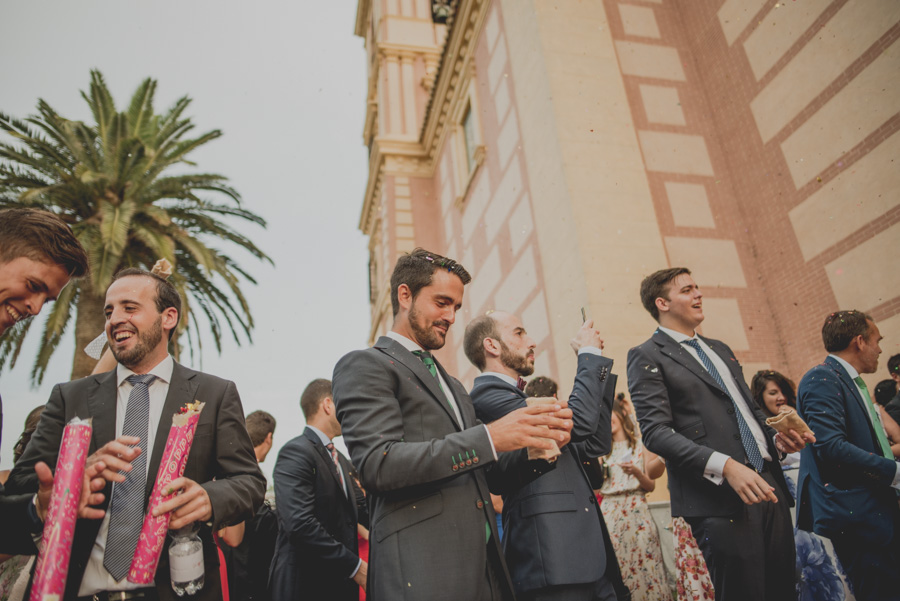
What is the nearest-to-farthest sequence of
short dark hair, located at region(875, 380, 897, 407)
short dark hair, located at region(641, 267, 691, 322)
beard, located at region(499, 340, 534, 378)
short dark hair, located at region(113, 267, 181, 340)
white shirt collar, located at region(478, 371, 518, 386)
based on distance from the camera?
short dark hair, located at region(113, 267, 181, 340), white shirt collar, located at region(478, 371, 518, 386), beard, located at region(499, 340, 534, 378), short dark hair, located at region(641, 267, 691, 322), short dark hair, located at region(875, 380, 897, 407)

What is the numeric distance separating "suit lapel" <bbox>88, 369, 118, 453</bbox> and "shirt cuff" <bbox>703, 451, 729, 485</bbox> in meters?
2.59

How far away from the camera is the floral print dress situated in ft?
14.6

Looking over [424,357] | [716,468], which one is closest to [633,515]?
[716,468]

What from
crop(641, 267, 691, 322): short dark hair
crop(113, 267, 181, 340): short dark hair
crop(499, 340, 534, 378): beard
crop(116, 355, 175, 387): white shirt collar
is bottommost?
crop(116, 355, 175, 387): white shirt collar

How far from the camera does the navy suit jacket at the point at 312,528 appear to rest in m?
3.23

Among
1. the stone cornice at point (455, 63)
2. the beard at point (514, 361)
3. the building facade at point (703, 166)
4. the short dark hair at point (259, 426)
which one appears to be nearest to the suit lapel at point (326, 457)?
the short dark hair at point (259, 426)

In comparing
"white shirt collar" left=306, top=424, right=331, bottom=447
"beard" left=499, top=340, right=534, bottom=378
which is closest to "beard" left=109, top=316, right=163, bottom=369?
"beard" left=499, top=340, right=534, bottom=378

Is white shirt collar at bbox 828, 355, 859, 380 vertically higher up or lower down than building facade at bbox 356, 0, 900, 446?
lower down

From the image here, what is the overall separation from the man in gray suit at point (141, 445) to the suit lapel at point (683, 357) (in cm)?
227

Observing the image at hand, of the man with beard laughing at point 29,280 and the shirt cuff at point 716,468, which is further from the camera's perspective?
the shirt cuff at point 716,468

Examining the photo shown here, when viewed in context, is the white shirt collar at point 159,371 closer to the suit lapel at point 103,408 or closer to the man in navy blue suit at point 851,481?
the suit lapel at point 103,408

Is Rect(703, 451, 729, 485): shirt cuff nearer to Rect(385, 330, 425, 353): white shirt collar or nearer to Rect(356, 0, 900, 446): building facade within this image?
Rect(385, 330, 425, 353): white shirt collar

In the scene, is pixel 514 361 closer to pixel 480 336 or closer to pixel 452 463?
pixel 480 336

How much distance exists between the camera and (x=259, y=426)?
493cm
